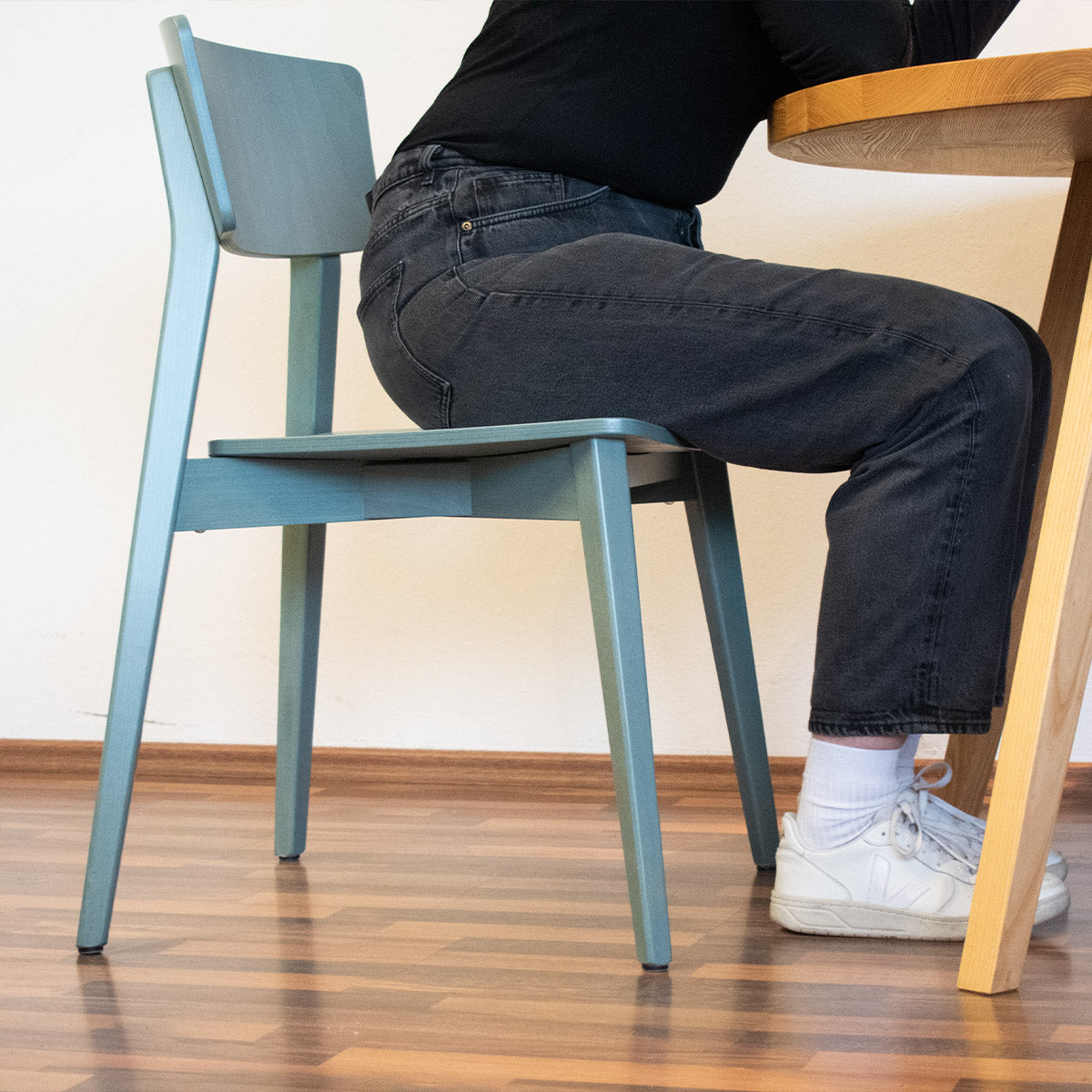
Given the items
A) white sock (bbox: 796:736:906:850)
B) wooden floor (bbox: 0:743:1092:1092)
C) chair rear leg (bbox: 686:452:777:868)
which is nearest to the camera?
wooden floor (bbox: 0:743:1092:1092)

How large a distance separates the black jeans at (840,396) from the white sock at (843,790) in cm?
4

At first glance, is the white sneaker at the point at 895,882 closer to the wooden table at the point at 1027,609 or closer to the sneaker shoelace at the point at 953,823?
the sneaker shoelace at the point at 953,823

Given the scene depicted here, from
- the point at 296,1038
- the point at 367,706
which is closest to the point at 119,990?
the point at 296,1038

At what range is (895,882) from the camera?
1.03 meters

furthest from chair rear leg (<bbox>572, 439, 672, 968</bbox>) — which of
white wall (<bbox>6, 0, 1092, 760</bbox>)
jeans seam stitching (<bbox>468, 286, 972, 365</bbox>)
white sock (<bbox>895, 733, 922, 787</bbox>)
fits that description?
white wall (<bbox>6, 0, 1092, 760</bbox>)

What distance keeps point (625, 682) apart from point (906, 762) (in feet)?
Answer: 0.81

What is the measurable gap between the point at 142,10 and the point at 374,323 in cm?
110

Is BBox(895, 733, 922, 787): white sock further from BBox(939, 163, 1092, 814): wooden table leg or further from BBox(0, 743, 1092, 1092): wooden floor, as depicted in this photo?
BBox(939, 163, 1092, 814): wooden table leg

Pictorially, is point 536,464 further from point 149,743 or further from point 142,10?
point 142,10

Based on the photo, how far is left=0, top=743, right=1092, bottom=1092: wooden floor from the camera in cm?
77

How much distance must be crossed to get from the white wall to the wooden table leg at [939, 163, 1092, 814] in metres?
0.33

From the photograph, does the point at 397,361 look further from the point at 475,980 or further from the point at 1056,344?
the point at 1056,344

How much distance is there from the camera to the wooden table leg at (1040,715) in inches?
35.0

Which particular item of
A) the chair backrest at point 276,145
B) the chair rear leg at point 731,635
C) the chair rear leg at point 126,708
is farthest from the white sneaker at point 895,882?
the chair backrest at point 276,145
